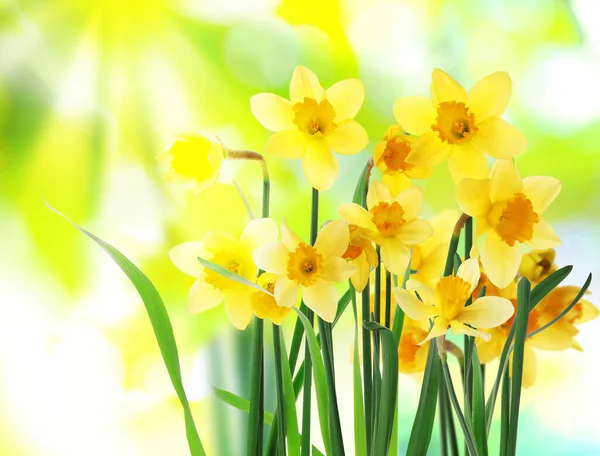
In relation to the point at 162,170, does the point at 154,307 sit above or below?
below

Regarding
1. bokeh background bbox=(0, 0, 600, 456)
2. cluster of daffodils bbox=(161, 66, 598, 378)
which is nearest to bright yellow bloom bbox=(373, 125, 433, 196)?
cluster of daffodils bbox=(161, 66, 598, 378)

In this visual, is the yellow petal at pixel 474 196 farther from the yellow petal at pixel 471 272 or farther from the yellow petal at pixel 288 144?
the yellow petal at pixel 288 144

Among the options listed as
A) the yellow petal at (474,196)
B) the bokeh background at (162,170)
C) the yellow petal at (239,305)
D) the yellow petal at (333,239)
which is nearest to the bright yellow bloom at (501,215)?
the yellow petal at (474,196)

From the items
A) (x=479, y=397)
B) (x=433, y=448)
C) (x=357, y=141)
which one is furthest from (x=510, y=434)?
(x=433, y=448)

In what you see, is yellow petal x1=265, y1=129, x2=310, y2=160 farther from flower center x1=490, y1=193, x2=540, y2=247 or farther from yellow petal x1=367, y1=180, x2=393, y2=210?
flower center x1=490, y1=193, x2=540, y2=247

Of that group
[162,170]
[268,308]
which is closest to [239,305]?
[268,308]

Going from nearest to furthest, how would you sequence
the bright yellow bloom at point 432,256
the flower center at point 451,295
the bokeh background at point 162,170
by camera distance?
1. the flower center at point 451,295
2. the bright yellow bloom at point 432,256
3. the bokeh background at point 162,170

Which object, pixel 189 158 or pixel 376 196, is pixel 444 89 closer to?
pixel 376 196

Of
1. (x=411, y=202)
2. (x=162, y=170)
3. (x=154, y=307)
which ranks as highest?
(x=162, y=170)
